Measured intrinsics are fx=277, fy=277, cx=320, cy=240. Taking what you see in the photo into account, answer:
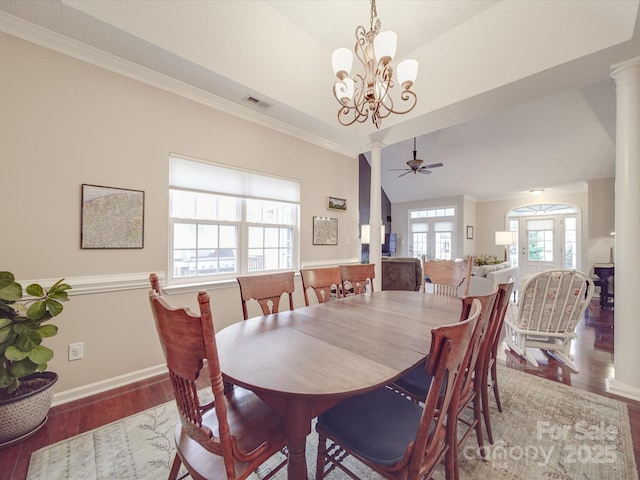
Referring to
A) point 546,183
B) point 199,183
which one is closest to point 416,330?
point 199,183

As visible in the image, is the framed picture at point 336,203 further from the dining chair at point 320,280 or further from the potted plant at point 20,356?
the potted plant at point 20,356

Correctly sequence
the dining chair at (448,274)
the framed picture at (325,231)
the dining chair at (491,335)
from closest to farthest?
the dining chair at (491,335) < the dining chair at (448,274) < the framed picture at (325,231)

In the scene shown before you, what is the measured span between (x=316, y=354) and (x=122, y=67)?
2.86 metres

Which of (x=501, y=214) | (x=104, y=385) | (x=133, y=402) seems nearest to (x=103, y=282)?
(x=104, y=385)

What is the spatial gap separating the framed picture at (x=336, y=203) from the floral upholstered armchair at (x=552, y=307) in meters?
2.57

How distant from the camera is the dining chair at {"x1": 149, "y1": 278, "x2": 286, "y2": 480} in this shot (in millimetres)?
814

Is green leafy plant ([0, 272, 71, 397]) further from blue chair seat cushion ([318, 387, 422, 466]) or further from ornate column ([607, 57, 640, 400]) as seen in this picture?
ornate column ([607, 57, 640, 400])

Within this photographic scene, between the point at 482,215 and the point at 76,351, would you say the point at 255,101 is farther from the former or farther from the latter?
the point at 482,215

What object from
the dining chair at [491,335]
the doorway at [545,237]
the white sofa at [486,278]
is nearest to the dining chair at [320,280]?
the dining chair at [491,335]

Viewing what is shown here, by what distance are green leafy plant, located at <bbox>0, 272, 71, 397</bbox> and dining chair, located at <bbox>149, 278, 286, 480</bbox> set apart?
3.94ft

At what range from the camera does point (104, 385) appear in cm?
228

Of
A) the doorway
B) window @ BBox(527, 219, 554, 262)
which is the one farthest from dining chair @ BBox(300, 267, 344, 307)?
window @ BBox(527, 219, 554, 262)

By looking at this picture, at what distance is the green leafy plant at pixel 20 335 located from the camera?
1.59 m

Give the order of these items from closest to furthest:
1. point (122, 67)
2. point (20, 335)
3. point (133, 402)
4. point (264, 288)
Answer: point (20, 335) < point (264, 288) < point (133, 402) < point (122, 67)
